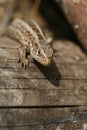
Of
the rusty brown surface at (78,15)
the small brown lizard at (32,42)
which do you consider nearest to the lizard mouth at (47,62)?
the small brown lizard at (32,42)

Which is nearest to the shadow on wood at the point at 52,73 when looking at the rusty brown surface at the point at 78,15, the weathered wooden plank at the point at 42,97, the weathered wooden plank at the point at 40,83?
the weathered wooden plank at the point at 40,83

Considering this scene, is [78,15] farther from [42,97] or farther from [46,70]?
[42,97]

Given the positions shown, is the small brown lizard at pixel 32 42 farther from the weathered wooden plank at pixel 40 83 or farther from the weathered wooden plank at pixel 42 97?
the weathered wooden plank at pixel 42 97

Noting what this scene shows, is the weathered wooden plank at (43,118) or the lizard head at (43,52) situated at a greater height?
the lizard head at (43,52)

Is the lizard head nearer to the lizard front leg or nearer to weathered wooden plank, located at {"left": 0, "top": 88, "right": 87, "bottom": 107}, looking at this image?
the lizard front leg

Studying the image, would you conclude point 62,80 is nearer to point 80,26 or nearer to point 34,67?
point 34,67

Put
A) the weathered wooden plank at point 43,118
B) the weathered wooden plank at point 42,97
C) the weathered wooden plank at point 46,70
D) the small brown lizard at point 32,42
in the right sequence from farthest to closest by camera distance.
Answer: the small brown lizard at point 32,42
the weathered wooden plank at point 46,70
the weathered wooden plank at point 42,97
the weathered wooden plank at point 43,118

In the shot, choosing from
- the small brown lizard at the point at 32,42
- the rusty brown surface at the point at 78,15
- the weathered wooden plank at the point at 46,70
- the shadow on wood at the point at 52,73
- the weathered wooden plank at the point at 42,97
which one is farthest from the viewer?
the rusty brown surface at the point at 78,15

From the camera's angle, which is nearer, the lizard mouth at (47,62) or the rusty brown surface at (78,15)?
the lizard mouth at (47,62)

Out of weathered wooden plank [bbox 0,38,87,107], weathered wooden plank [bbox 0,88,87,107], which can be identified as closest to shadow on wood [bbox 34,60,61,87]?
weathered wooden plank [bbox 0,38,87,107]
